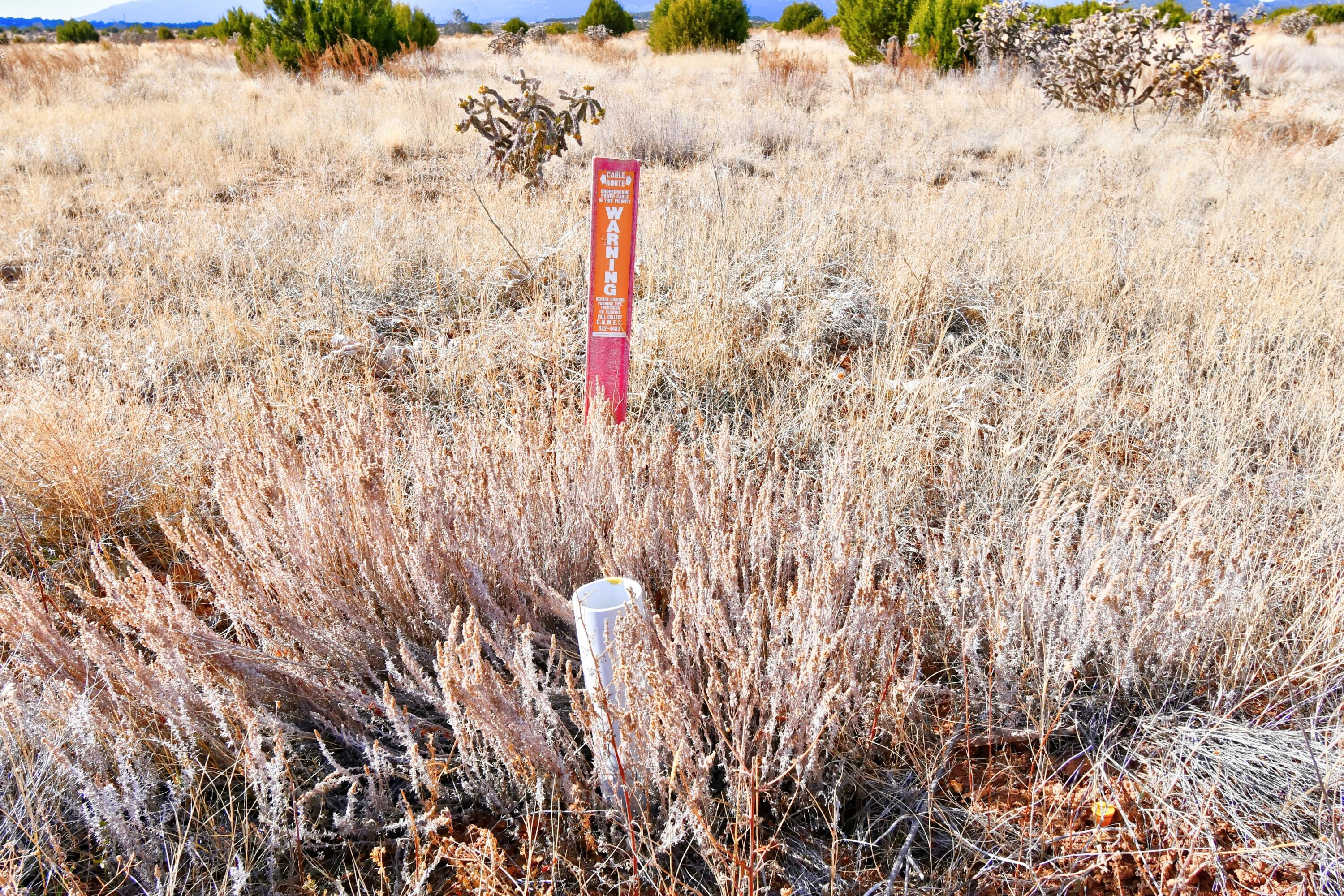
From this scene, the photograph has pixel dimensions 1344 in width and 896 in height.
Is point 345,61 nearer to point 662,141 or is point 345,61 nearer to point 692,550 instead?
point 662,141

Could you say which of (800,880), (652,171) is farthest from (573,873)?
(652,171)

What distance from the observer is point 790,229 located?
14.8ft

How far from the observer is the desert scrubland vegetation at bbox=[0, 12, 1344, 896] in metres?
1.44

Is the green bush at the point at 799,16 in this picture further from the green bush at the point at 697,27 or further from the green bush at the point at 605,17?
the green bush at the point at 697,27

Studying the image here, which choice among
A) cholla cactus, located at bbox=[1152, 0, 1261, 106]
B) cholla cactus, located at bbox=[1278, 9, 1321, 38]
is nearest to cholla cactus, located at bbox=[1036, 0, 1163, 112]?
cholla cactus, located at bbox=[1152, 0, 1261, 106]

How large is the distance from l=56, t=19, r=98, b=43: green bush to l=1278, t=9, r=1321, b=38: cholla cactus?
135ft

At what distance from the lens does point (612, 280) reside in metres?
2.35

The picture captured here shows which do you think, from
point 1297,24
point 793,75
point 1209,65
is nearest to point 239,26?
point 793,75

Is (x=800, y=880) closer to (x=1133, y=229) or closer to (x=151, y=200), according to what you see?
(x=1133, y=229)

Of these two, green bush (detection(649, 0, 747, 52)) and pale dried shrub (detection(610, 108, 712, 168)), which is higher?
green bush (detection(649, 0, 747, 52))

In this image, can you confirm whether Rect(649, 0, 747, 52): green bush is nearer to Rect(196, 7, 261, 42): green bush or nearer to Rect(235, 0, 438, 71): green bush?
Rect(235, 0, 438, 71): green bush

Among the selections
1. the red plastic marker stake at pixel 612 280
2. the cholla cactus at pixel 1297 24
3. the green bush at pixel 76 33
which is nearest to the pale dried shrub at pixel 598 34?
the green bush at pixel 76 33

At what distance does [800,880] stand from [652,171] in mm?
6244

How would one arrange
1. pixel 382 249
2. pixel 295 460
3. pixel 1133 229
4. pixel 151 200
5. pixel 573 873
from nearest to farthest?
pixel 573 873 → pixel 295 460 → pixel 382 249 → pixel 1133 229 → pixel 151 200
